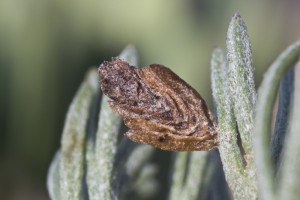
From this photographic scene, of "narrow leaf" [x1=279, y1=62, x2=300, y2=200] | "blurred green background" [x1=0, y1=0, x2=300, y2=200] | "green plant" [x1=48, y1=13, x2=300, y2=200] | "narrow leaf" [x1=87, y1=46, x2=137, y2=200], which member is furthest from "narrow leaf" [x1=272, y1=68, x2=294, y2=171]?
"blurred green background" [x1=0, y1=0, x2=300, y2=200]

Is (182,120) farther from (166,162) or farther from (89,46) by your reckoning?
(89,46)

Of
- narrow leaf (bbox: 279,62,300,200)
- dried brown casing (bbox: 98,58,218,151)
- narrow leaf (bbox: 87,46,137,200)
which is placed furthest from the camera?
narrow leaf (bbox: 87,46,137,200)

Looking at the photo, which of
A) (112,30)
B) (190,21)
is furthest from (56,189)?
(190,21)

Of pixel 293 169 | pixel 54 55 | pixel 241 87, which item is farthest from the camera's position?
pixel 54 55

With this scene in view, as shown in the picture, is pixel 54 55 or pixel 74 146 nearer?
pixel 74 146

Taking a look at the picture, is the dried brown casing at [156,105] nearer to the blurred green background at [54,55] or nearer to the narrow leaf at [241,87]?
the narrow leaf at [241,87]

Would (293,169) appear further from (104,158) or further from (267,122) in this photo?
(104,158)

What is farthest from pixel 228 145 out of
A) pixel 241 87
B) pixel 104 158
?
pixel 104 158

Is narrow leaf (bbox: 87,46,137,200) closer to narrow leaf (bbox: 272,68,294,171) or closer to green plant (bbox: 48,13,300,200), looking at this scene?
green plant (bbox: 48,13,300,200)
